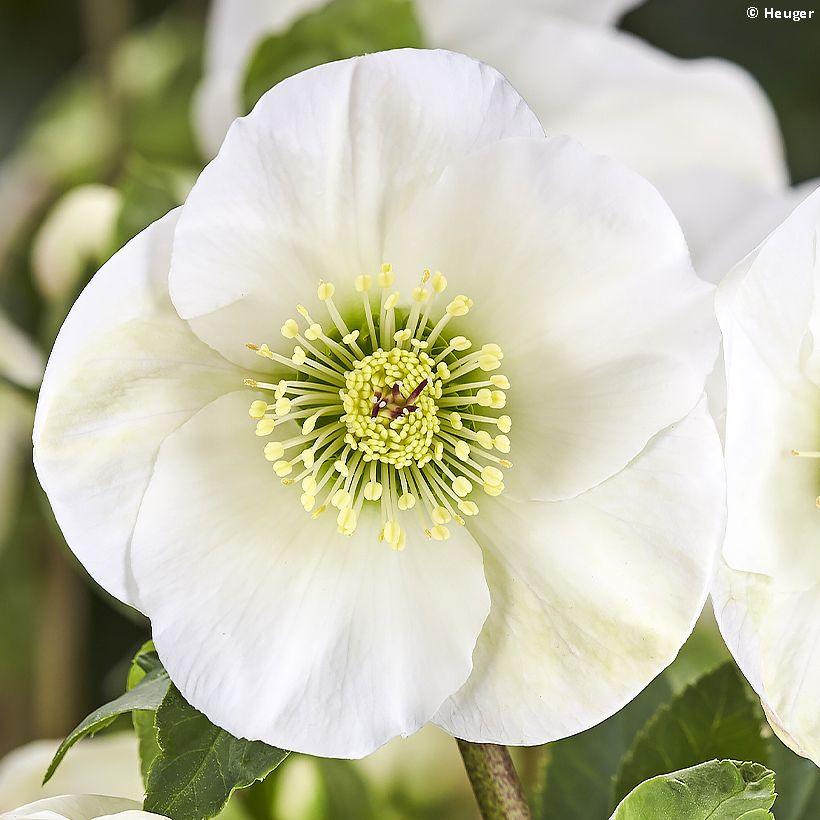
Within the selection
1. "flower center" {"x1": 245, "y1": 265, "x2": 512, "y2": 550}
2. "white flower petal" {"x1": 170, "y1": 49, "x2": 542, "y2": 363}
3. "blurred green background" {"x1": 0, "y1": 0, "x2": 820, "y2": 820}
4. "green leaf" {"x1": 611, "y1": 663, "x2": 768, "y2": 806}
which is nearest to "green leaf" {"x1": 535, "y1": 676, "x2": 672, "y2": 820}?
"green leaf" {"x1": 611, "y1": 663, "x2": 768, "y2": 806}

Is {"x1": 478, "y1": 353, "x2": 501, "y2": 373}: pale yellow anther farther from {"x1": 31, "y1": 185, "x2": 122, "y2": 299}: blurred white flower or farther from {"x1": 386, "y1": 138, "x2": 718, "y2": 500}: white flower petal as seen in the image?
{"x1": 31, "y1": 185, "x2": 122, "y2": 299}: blurred white flower

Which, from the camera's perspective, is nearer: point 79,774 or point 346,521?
point 346,521

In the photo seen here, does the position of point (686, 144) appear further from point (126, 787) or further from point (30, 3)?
point (30, 3)

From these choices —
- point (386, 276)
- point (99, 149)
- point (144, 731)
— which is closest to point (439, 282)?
point (386, 276)

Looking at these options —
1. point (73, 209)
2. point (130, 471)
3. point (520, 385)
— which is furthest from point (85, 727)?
point (73, 209)

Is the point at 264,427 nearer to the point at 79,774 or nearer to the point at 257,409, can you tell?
the point at 257,409

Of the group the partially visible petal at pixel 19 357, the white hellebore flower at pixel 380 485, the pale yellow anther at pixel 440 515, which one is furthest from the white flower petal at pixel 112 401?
the partially visible petal at pixel 19 357

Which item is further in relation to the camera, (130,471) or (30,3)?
(30,3)
